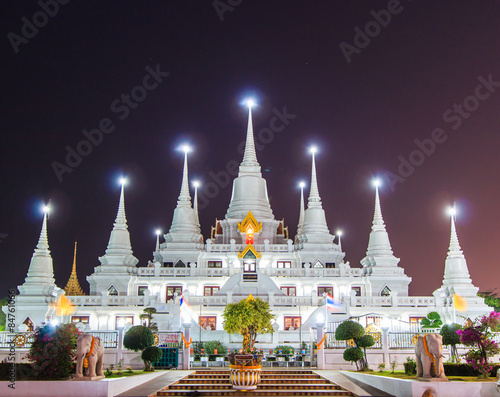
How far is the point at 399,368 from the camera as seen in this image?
113 ft

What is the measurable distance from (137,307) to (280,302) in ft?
38.8

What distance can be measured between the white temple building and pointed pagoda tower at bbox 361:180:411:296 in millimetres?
99

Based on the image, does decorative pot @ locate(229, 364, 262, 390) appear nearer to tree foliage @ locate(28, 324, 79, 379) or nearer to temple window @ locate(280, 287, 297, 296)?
tree foliage @ locate(28, 324, 79, 379)

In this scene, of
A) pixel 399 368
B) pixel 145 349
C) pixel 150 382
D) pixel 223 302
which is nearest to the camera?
pixel 150 382

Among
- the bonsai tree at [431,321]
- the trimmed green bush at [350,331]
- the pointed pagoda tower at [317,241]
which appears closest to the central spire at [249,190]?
the pointed pagoda tower at [317,241]

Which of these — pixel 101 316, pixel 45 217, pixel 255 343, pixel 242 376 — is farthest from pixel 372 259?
pixel 242 376

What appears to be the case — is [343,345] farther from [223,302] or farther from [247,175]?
[247,175]

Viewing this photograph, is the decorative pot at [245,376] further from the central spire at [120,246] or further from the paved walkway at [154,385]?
the central spire at [120,246]

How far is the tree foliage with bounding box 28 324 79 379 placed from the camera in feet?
80.5

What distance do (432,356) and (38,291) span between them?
43.7m

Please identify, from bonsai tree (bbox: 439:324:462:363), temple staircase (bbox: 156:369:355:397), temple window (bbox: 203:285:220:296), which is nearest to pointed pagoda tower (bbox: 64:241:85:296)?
temple window (bbox: 203:285:220:296)

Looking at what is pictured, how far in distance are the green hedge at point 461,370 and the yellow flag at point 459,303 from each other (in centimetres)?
3178

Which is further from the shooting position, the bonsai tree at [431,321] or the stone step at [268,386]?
the bonsai tree at [431,321]

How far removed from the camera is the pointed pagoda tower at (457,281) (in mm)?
57403
